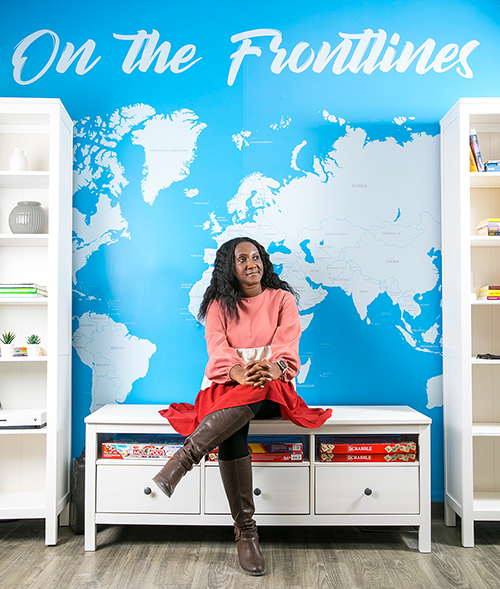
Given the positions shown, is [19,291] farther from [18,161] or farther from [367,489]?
[367,489]

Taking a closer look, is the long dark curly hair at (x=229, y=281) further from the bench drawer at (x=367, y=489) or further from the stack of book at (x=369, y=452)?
the bench drawer at (x=367, y=489)

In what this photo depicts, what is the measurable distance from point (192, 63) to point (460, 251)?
5.49 ft

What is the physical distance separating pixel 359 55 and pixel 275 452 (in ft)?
6.78

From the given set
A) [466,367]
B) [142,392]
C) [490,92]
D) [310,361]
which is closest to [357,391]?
[310,361]

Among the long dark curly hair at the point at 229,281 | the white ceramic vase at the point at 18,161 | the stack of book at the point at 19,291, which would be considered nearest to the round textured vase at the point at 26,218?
the white ceramic vase at the point at 18,161

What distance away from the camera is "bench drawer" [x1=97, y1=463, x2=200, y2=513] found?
2035 millimetres

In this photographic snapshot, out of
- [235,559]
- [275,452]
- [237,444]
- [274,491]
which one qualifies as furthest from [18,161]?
[235,559]

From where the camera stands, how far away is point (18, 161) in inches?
89.7

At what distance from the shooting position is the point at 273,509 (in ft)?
6.64

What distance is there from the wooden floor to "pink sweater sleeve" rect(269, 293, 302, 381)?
29.6 inches

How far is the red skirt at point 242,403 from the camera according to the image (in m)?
1.89

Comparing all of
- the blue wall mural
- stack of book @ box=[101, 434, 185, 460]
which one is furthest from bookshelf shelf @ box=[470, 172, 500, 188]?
stack of book @ box=[101, 434, 185, 460]

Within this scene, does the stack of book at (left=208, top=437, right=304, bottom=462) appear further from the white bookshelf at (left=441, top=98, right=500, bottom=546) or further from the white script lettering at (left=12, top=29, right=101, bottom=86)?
the white script lettering at (left=12, top=29, right=101, bottom=86)

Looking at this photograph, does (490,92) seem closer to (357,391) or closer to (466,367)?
(466,367)
